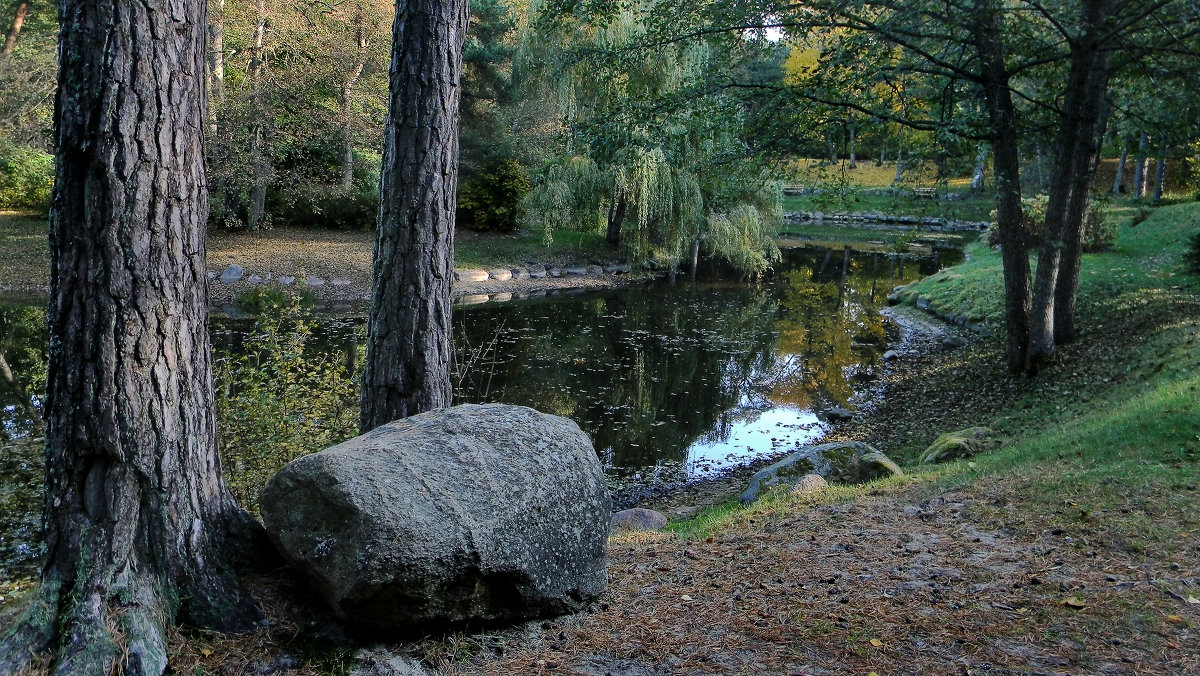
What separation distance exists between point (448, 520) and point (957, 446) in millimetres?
6573

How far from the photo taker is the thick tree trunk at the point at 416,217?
16.2 feet

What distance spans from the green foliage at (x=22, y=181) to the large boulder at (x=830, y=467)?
22.2 meters

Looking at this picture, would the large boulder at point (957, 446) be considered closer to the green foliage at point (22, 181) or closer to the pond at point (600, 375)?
the pond at point (600, 375)

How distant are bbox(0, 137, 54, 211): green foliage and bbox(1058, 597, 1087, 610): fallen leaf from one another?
2552 cm

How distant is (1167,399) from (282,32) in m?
20.6

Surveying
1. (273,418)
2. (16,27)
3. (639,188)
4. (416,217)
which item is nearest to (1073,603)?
(416,217)

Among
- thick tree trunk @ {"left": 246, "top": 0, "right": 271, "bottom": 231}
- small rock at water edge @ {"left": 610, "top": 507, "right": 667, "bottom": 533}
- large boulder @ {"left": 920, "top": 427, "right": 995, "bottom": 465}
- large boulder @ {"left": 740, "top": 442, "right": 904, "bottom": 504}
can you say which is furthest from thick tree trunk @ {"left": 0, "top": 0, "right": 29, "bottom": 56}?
large boulder @ {"left": 920, "top": 427, "right": 995, "bottom": 465}

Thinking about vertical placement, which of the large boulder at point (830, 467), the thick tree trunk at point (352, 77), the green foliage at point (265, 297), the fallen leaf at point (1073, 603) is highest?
the thick tree trunk at point (352, 77)

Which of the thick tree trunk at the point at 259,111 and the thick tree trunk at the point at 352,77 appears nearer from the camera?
the thick tree trunk at the point at 259,111

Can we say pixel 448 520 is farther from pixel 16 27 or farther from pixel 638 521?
pixel 16 27

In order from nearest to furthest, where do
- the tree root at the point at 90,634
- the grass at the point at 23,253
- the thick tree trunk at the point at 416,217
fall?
1. the tree root at the point at 90,634
2. the thick tree trunk at the point at 416,217
3. the grass at the point at 23,253

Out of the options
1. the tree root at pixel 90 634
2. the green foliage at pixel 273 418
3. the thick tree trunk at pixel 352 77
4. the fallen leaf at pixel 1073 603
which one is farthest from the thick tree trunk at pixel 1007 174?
the thick tree trunk at pixel 352 77

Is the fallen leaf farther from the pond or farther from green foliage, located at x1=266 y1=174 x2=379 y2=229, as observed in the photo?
green foliage, located at x1=266 y1=174 x2=379 y2=229

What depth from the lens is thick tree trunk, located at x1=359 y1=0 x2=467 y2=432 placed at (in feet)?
16.2
